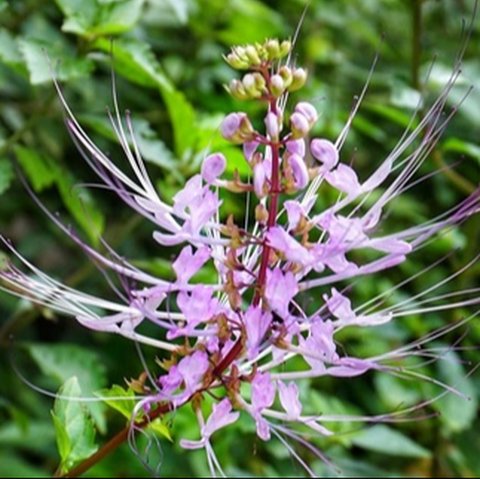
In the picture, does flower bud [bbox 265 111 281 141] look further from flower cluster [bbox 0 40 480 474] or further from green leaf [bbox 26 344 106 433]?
green leaf [bbox 26 344 106 433]

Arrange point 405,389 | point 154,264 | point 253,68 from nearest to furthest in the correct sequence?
point 253,68 < point 154,264 < point 405,389

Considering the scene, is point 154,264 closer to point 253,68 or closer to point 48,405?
point 48,405

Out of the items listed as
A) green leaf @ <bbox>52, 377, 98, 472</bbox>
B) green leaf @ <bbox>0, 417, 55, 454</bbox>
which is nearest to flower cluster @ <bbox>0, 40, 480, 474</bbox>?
green leaf @ <bbox>52, 377, 98, 472</bbox>

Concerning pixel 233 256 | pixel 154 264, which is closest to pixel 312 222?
pixel 233 256

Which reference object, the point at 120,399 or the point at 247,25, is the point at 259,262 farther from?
the point at 247,25

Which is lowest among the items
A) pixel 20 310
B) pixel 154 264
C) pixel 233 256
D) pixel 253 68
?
pixel 20 310
